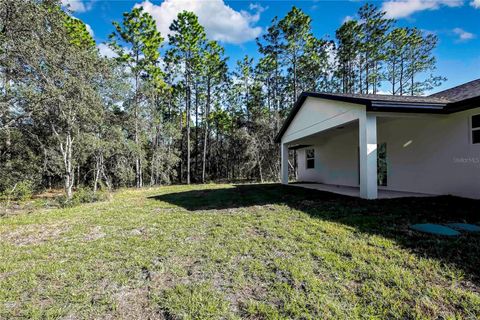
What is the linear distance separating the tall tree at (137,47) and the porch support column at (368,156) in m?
12.6

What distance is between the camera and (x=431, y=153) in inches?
288

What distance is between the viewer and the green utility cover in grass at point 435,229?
3642mm

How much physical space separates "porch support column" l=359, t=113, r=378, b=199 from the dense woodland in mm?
9502

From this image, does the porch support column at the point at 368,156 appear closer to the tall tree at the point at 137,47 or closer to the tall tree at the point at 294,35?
the tall tree at the point at 137,47

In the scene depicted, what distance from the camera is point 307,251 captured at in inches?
127

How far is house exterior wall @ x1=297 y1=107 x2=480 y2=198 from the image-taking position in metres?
6.41

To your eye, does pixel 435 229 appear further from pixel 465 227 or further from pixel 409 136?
→ pixel 409 136

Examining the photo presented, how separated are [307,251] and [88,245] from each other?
333cm

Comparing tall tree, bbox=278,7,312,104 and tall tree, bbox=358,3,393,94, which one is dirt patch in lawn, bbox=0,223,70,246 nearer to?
tall tree, bbox=278,7,312,104

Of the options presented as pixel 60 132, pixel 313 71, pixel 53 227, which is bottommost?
pixel 53 227

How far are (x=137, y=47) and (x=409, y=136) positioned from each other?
670 inches

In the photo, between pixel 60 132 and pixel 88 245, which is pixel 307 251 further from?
pixel 60 132

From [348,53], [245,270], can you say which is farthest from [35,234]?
[348,53]

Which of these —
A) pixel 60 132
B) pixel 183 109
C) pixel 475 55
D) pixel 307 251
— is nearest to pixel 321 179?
pixel 475 55
